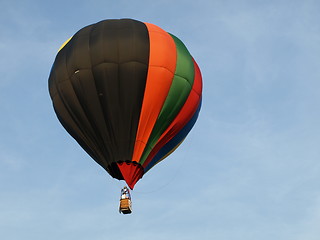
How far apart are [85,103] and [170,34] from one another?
4.59 metres

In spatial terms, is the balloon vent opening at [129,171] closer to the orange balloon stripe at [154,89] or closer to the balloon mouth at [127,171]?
the balloon mouth at [127,171]

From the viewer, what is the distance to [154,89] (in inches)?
1064

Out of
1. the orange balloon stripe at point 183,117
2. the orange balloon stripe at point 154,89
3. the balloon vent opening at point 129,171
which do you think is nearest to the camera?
the balloon vent opening at point 129,171

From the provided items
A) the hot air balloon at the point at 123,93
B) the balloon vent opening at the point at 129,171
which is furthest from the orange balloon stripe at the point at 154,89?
the balloon vent opening at the point at 129,171

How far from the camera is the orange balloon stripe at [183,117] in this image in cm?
2772

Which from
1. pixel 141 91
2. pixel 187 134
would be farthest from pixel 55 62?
pixel 187 134

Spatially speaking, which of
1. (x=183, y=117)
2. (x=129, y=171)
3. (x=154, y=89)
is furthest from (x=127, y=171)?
(x=183, y=117)

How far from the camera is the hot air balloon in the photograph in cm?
2673

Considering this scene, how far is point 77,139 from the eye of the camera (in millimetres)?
28172

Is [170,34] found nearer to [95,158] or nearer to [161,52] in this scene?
[161,52]

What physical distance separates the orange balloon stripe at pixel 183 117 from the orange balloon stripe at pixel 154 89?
2.60 ft

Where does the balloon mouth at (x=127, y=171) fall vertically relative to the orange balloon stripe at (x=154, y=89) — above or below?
below

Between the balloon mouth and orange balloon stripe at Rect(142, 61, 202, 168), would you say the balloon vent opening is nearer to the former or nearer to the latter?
the balloon mouth

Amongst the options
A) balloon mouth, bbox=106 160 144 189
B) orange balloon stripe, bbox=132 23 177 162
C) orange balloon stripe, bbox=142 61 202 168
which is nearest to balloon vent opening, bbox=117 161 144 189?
balloon mouth, bbox=106 160 144 189
